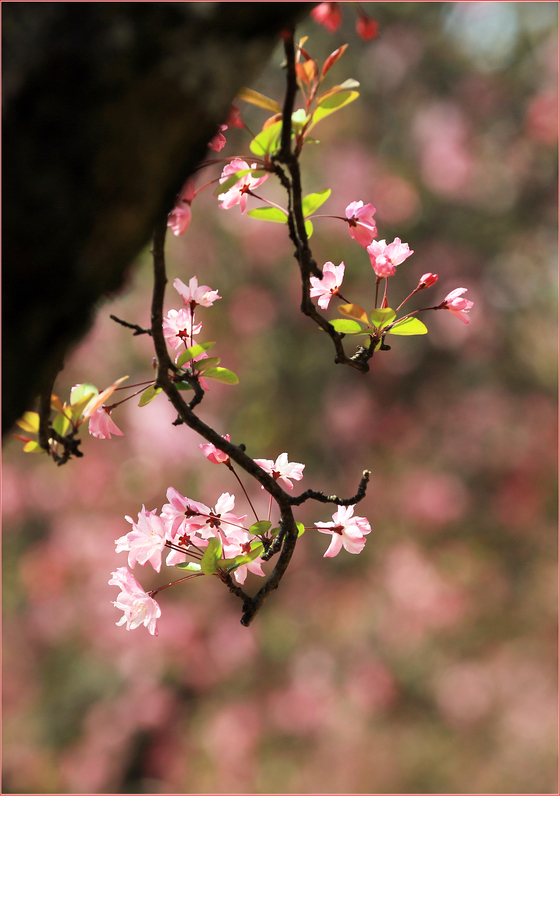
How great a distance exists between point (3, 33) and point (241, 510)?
2409 millimetres

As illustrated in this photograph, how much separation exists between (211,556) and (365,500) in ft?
7.80

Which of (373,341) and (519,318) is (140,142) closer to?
(373,341)

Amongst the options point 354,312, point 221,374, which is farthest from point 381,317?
point 221,374

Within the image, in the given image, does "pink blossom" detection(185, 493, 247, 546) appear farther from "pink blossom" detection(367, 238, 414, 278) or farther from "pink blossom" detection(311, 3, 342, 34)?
"pink blossom" detection(311, 3, 342, 34)

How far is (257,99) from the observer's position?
1.44 feet

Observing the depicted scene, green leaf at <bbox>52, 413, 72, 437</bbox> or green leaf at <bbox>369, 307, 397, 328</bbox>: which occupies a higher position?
green leaf at <bbox>369, 307, 397, 328</bbox>

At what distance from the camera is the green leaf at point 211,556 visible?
0.48 meters

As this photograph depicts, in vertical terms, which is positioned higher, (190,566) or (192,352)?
(192,352)

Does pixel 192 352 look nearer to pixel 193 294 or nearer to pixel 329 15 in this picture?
pixel 193 294

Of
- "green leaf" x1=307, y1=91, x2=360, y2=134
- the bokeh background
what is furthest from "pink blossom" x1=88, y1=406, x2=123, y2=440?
the bokeh background

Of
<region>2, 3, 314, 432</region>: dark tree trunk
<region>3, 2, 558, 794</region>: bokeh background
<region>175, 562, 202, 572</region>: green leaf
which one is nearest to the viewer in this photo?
<region>2, 3, 314, 432</region>: dark tree trunk

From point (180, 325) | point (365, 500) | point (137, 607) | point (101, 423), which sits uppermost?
point (365, 500)

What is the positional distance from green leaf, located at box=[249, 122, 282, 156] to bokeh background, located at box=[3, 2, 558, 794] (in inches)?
82.0

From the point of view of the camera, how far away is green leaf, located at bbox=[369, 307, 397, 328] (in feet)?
1.66
